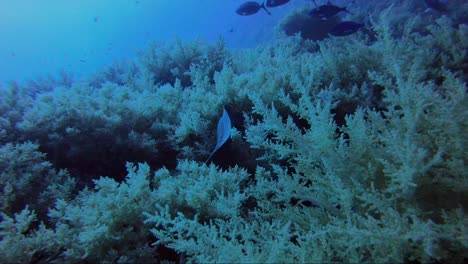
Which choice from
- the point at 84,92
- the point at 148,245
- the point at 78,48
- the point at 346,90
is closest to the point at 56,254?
the point at 148,245

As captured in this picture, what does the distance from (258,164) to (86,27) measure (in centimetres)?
13741

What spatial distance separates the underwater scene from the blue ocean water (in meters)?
49.5

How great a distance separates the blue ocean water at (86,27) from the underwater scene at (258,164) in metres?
49.5

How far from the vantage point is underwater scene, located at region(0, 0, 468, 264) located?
1.43 m

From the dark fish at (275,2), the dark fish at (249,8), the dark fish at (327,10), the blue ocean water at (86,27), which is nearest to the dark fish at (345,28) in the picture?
the dark fish at (327,10)

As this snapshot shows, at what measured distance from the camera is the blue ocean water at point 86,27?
60.3 m

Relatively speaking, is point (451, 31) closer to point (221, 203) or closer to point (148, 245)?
point (221, 203)

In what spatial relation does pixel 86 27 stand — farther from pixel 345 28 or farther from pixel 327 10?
pixel 345 28

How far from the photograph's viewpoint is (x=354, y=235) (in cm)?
129

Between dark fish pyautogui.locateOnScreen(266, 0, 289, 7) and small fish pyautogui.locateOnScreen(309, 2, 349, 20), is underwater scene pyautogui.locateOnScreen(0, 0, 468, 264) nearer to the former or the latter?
small fish pyautogui.locateOnScreen(309, 2, 349, 20)

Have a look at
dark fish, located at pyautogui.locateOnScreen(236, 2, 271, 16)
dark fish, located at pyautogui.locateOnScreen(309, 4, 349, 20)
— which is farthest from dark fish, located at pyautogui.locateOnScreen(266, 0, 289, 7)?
dark fish, located at pyautogui.locateOnScreen(309, 4, 349, 20)

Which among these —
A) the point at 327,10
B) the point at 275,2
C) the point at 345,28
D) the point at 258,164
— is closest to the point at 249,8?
the point at 275,2

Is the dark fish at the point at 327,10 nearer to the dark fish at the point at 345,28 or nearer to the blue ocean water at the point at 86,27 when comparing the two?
the dark fish at the point at 345,28

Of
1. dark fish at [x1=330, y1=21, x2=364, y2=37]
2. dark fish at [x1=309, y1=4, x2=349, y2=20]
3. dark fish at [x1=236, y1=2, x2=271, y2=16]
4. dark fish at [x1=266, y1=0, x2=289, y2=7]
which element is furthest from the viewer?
dark fish at [x1=236, y1=2, x2=271, y2=16]
